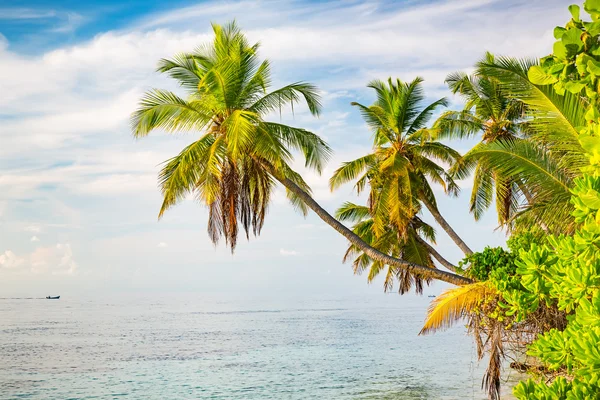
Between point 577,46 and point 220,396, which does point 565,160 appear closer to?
point 577,46

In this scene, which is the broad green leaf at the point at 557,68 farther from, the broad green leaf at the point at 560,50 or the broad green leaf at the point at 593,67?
the broad green leaf at the point at 593,67

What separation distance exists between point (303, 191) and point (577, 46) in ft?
37.2

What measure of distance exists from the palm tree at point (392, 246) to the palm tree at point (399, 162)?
1.67m

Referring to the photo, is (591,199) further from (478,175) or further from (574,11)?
(478,175)

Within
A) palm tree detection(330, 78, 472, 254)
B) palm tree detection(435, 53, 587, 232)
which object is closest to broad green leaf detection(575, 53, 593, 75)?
palm tree detection(435, 53, 587, 232)

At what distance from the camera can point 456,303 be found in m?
11.3

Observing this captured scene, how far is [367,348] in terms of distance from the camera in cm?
3891

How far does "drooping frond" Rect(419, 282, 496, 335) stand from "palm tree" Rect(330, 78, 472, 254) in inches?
230

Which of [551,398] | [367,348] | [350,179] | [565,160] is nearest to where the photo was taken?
[551,398]

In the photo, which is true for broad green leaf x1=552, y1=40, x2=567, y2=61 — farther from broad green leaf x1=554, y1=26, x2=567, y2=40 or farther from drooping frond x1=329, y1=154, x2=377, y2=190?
drooping frond x1=329, y1=154, x2=377, y2=190

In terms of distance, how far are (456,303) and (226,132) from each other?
5992 millimetres

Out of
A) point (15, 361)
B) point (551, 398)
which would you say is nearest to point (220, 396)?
point (15, 361)

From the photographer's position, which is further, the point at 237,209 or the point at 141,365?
the point at 141,365

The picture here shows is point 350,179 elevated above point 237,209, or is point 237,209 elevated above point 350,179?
point 350,179
